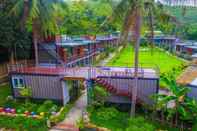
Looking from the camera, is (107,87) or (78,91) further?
(78,91)

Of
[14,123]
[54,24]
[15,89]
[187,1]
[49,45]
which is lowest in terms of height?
[14,123]

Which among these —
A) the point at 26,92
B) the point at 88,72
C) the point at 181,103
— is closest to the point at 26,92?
the point at 26,92

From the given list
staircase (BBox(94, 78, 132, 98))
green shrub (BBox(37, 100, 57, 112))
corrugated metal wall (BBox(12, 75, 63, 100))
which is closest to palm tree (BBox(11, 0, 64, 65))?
corrugated metal wall (BBox(12, 75, 63, 100))

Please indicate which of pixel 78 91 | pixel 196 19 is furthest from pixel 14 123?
pixel 196 19

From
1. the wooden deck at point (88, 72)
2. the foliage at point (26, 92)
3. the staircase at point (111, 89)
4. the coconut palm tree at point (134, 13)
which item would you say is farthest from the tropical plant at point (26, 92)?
the coconut palm tree at point (134, 13)

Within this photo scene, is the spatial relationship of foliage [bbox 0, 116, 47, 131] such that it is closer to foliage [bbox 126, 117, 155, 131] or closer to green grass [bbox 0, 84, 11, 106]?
green grass [bbox 0, 84, 11, 106]

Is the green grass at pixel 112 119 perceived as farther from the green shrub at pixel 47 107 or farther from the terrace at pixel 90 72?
the green shrub at pixel 47 107

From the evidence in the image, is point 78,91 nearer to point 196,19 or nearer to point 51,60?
point 51,60
